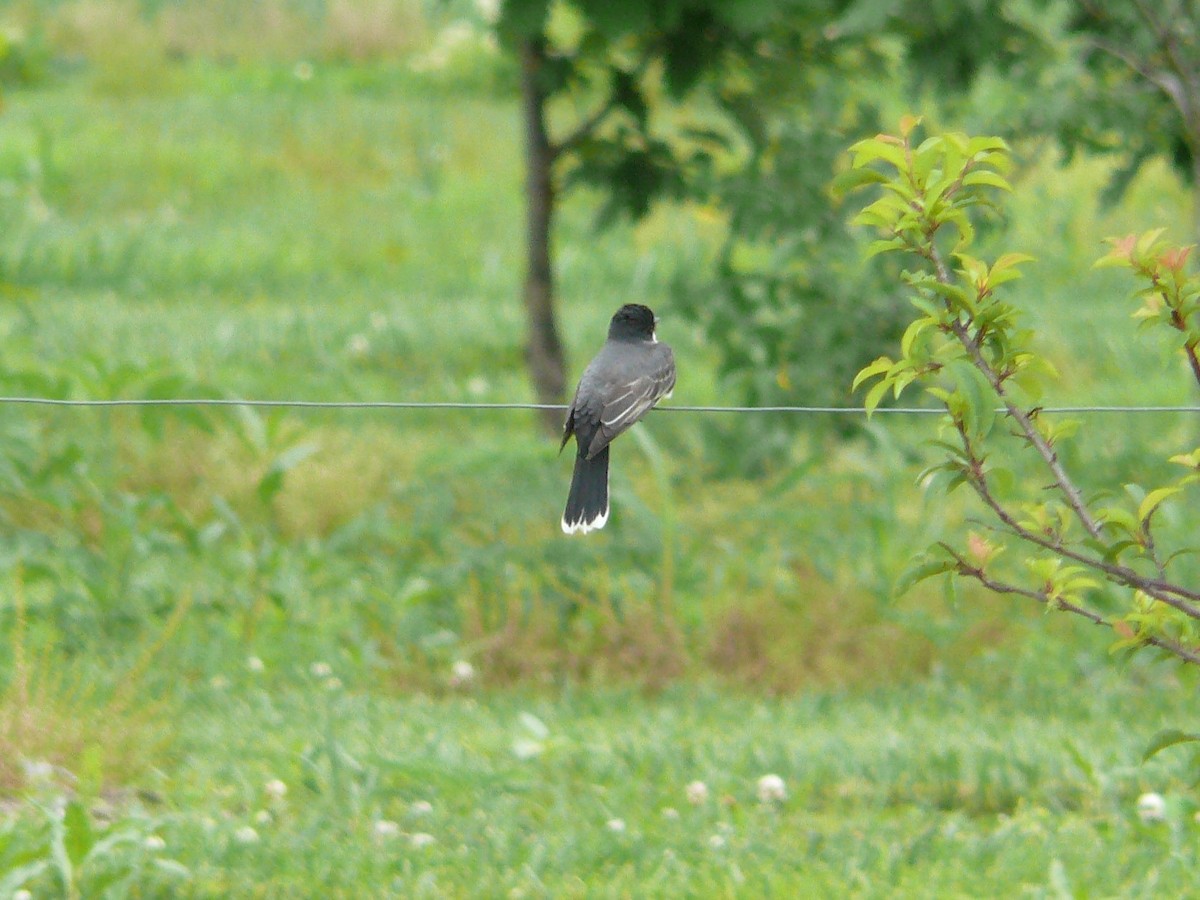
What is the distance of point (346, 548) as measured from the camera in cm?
661

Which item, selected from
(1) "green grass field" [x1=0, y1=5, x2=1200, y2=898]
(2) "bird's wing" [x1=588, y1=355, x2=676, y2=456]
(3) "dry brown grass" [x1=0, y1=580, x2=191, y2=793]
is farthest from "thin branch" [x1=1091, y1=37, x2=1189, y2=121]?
(3) "dry brown grass" [x1=0, y1=580, x2=191, y2=793]

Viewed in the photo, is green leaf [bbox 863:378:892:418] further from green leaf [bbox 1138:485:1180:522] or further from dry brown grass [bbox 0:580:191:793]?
dry brown grass [bbox 0:580:191:793]

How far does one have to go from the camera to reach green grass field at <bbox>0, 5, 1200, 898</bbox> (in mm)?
3988

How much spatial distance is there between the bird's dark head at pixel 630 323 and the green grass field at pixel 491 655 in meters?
0.93

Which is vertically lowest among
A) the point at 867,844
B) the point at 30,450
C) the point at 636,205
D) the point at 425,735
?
the point at 867,844

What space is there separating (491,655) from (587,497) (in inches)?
82.6

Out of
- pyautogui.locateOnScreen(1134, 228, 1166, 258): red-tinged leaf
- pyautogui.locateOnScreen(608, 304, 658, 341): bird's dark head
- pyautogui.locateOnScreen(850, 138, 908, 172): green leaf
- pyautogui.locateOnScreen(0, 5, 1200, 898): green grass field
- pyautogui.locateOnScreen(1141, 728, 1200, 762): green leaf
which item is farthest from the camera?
pyautogui.locateOnScreen(0, 5, 1200, 898): green grass field

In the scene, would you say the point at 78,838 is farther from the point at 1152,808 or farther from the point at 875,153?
the point at 1152,808

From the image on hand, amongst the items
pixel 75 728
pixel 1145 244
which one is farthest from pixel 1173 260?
pixel 75 728

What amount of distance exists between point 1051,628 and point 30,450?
12.5 ft

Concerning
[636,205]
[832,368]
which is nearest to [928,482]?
[832,368]

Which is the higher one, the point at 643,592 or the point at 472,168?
the point at 472,168

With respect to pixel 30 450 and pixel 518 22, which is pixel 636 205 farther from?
pixel 30 450

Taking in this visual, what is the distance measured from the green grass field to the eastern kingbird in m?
0.74
